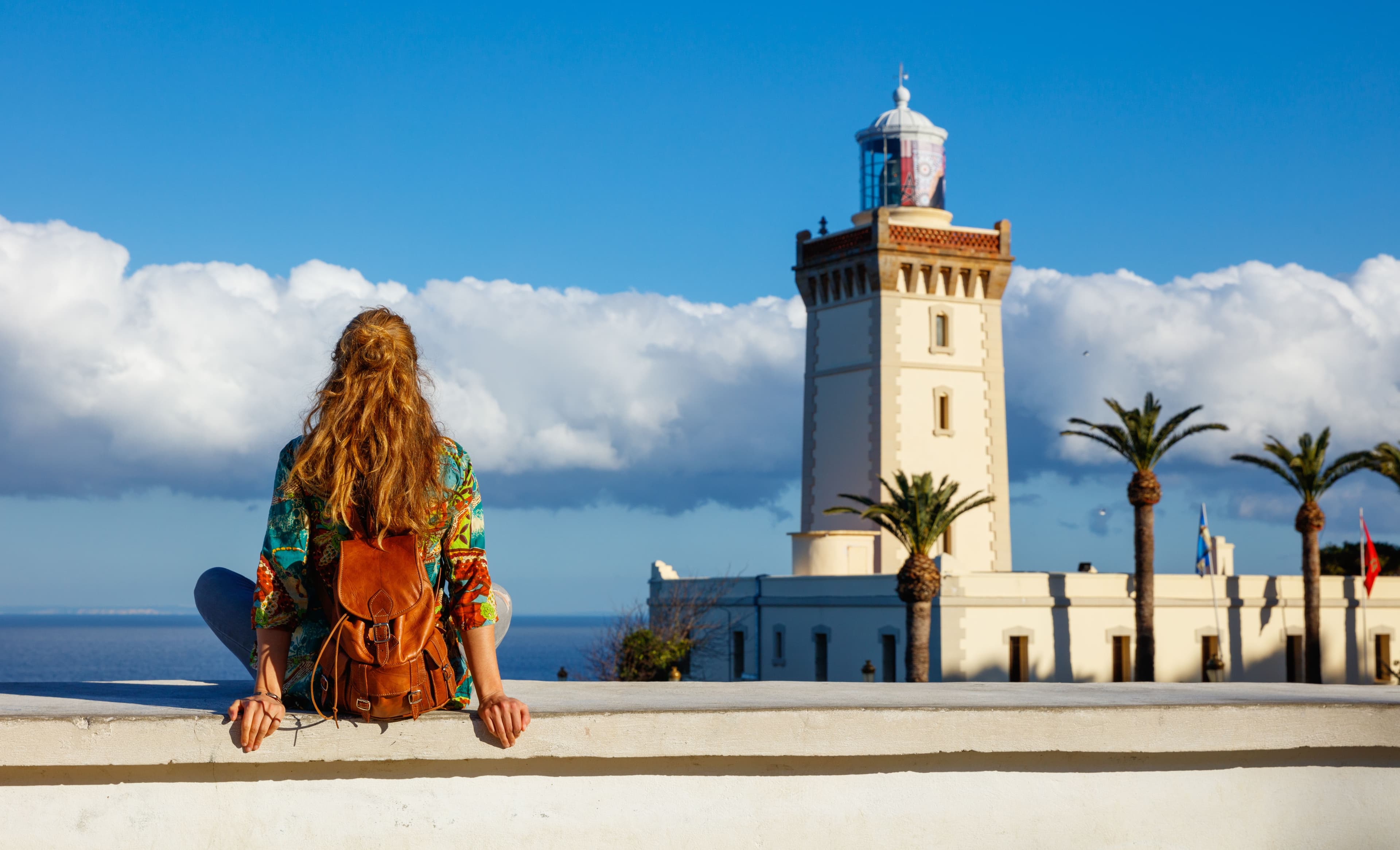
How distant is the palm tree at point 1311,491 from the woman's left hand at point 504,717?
42.3m

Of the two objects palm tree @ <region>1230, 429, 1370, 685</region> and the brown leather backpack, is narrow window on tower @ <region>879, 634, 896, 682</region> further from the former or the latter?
the brown leather backpack

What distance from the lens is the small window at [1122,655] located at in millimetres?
41250

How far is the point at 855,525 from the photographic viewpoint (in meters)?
44.8

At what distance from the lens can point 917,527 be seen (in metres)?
39.5

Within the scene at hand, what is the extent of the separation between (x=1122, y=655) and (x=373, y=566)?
4063 centimetres

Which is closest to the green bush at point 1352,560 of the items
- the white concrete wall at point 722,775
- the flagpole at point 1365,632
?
the flagpole at point 1365,632

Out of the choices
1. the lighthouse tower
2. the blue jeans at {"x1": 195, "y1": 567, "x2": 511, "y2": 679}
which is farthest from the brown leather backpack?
the lighthouse tower

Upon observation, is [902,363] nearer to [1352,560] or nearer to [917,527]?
[917,527]

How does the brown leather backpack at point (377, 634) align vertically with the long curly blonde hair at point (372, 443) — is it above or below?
below

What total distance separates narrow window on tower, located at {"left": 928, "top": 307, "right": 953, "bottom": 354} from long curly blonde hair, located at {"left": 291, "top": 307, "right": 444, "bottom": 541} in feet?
138

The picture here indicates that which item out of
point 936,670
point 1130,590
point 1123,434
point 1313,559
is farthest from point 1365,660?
point 936,670

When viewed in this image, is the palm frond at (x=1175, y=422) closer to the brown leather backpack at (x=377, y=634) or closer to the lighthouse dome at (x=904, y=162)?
the lighthouse dome at (x=904, y=162)

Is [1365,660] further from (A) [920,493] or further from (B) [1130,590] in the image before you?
(A) [920,493]

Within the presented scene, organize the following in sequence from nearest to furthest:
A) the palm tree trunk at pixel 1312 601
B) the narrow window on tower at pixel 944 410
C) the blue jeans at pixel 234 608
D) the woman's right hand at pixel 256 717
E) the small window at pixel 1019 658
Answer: the woman's right hand at pixel 256 717, the blue jeans at pixel 234 608, the small window at pixel 1019 658, the palm tree trunk at pixel 1312 601, the narrow window on tower at pixel 944 410
